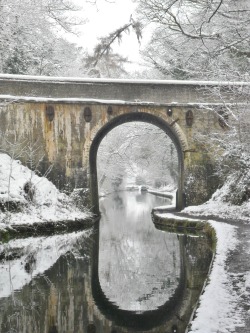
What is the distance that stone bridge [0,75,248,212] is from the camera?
17.5 meters

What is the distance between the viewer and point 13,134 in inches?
690

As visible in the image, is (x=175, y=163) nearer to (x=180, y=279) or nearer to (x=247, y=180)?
(x=247, y=180)

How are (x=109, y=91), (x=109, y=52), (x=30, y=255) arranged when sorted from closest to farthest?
(x=30, y=255) → (x=109, y=91) → (x=109, y=52)

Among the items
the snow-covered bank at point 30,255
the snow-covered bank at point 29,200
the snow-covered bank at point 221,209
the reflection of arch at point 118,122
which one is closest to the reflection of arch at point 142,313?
the snow-covered bank at point 30,255

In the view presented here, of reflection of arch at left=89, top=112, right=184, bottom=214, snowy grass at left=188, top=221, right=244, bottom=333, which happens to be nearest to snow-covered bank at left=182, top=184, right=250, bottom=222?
reflection of arch at left=89, top=112, right=184, bottom=214

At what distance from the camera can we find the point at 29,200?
15562mm

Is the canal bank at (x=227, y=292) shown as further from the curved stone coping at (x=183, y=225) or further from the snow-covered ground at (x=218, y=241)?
the curved stone coping at (x=183, y=225)

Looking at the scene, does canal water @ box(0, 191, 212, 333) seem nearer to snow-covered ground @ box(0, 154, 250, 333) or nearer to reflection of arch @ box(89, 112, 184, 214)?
snow-covered ground @ box(0, 154, 250, 333)

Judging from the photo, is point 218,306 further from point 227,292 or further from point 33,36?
point 33,36

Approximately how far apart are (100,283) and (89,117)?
10.2 metres

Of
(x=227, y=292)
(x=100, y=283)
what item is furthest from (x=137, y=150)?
(x=227, y=292)

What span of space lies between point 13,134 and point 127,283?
10332mm

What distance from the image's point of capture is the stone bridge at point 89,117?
17.5 meters

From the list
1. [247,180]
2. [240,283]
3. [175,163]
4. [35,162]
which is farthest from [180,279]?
[175,163]
